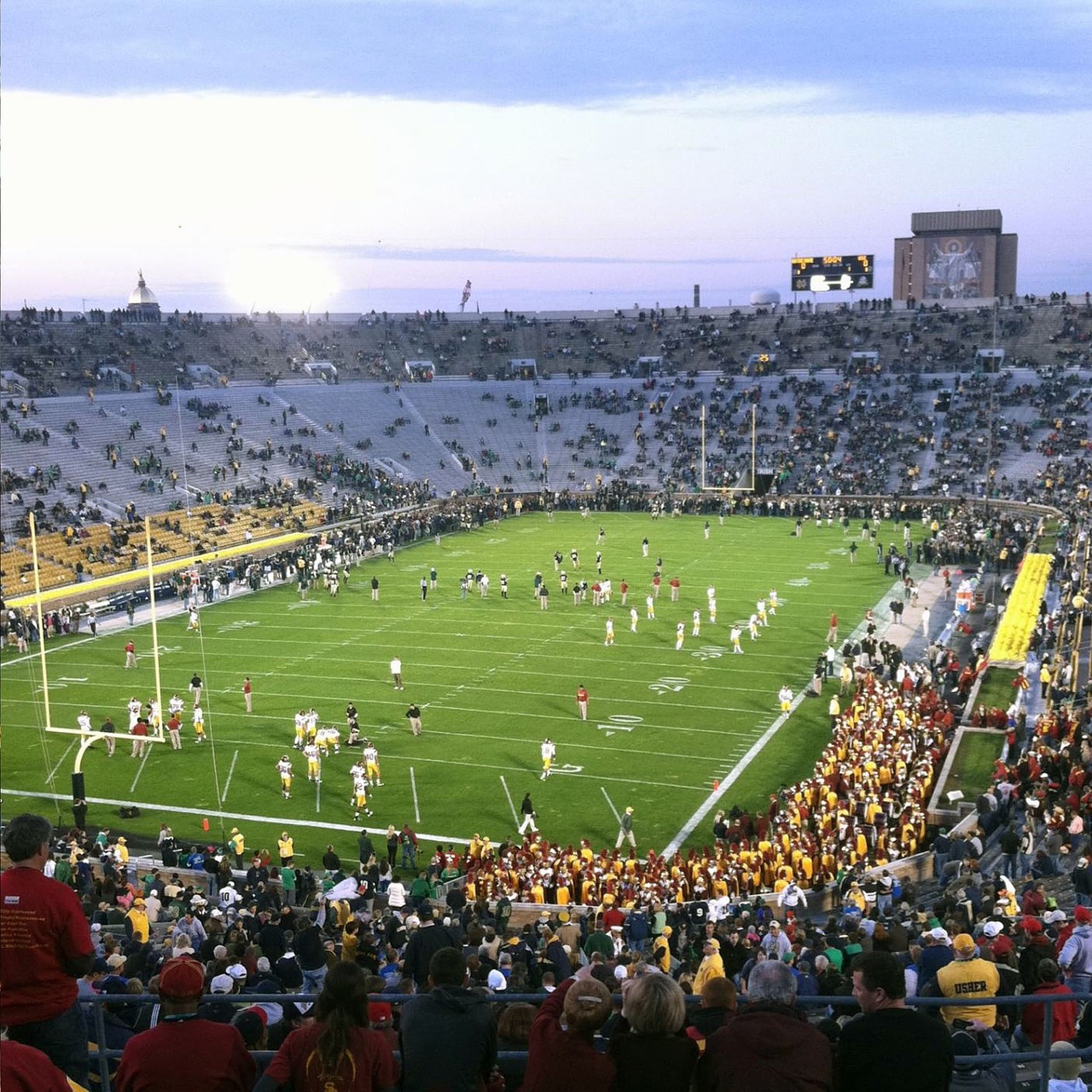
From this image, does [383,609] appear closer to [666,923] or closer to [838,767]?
[838,767]

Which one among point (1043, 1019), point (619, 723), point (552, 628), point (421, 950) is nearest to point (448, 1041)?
point (421, 950)

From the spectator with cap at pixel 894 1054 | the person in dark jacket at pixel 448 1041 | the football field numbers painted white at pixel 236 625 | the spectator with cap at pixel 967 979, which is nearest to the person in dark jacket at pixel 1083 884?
the spectator with cap at pixel 967 979

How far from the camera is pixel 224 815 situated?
64.2ft

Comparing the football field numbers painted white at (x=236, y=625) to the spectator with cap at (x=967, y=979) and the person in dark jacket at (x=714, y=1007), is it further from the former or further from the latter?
the person in dark jacket at (x=714, y=1007)

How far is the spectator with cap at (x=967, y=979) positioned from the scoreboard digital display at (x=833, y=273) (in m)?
75.8

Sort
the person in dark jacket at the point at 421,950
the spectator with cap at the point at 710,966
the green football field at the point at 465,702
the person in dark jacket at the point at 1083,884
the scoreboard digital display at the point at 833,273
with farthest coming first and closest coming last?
the scoreboard digital display at the point at 833,273 → the green football field at the point at 465,702 → the person in dark jacket at the point at 1083,884 → the spectator with cap at the point at 710,966 → the person in dark jacket at the point at 421,950

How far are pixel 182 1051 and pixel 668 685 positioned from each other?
2227 centimetres

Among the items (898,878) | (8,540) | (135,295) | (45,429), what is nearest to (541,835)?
(898,878)

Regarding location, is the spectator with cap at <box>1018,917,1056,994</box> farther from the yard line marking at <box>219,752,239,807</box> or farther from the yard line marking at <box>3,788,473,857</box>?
the yard line marking at <box>219,752,239,807</box>

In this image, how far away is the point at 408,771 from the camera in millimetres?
21297

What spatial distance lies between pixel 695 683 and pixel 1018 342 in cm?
4830

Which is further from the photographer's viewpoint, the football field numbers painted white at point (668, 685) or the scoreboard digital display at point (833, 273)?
the scoreboard digital display at point (833, 273)

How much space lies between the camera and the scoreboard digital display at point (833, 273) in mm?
79250

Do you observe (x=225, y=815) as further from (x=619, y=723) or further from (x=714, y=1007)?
(x=714, y=1007)
